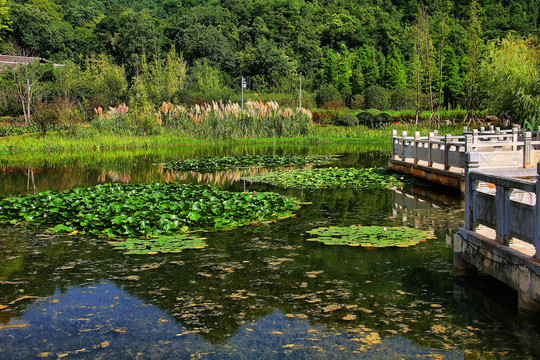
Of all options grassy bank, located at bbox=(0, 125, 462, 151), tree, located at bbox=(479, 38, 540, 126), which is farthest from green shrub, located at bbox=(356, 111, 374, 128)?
tree, located at bbox=(479, 38, 540, 126)

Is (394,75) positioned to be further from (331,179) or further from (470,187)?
(470,187)

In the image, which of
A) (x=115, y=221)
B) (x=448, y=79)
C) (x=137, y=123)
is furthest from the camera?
(x=448, y=79)

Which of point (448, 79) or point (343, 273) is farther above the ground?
point (448, 79)

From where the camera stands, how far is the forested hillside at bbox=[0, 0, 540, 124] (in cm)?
5472

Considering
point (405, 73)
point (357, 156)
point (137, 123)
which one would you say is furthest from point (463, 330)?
point (405, 73)

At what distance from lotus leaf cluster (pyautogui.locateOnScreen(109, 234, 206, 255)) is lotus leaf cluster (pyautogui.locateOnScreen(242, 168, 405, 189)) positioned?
21.1ft

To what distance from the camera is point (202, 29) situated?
64.4 meters

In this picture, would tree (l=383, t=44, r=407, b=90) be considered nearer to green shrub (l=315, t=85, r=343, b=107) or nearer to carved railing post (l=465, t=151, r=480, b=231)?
green shrub (l=315, t=85, r=343, b=107)

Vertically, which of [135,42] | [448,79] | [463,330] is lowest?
[463,330]

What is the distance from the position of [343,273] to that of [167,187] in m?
7.04

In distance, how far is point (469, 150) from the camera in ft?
37.4

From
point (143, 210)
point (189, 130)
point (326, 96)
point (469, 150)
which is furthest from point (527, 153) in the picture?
point (326, 96)

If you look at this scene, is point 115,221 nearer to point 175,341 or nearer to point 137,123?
point 175,341

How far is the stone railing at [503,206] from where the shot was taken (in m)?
5.16
